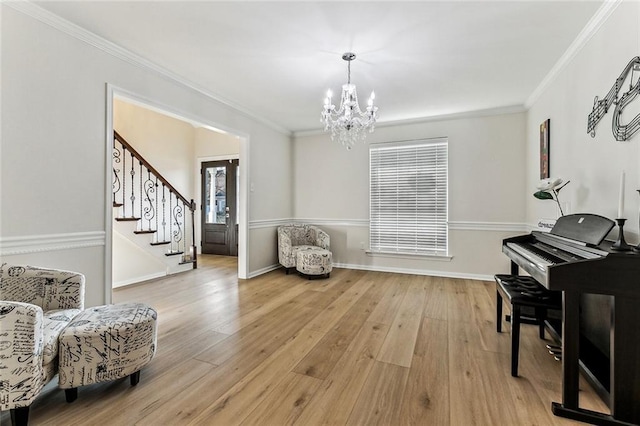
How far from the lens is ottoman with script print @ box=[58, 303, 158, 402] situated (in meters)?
1.58

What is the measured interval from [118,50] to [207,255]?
4988mm

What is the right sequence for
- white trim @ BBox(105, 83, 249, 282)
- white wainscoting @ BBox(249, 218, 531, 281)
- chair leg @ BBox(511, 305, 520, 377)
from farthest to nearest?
white wainscoting @ BBox(249, 218, 531, 281) → white trim @ BBox(105, 83, 249, 282) → chair leg @ BBox(511, 305, 520, 377)

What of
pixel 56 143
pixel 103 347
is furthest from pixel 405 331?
pixel 56 143

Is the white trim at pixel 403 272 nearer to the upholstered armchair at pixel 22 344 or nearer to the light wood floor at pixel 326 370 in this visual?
the light wood floor at pixel 326 370

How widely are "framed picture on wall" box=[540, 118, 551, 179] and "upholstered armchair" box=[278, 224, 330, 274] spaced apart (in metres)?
3.22

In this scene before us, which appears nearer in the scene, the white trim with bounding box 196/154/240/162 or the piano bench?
the piano bench

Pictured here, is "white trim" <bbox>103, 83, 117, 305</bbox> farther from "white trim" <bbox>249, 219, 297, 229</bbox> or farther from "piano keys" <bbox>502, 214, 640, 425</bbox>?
"piano keys" <bbox>502, 214, 640, 425</bbox>

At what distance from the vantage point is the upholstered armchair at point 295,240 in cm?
474

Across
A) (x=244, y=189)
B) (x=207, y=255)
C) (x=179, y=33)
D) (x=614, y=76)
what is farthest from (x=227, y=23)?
(x=207, y=255)

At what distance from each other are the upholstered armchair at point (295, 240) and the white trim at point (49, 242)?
2.67 m

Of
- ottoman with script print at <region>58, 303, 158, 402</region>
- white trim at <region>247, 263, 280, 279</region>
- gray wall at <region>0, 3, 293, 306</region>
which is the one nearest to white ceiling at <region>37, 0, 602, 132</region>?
gray wall at <region>0, 3, 293, 306</region>

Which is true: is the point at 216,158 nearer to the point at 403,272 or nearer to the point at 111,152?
the point at 111,152

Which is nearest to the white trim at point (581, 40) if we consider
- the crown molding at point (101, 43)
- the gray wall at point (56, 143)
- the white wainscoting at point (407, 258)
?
the white wainscoting at point (407, 258)

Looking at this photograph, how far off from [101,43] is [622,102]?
13.6 feet
